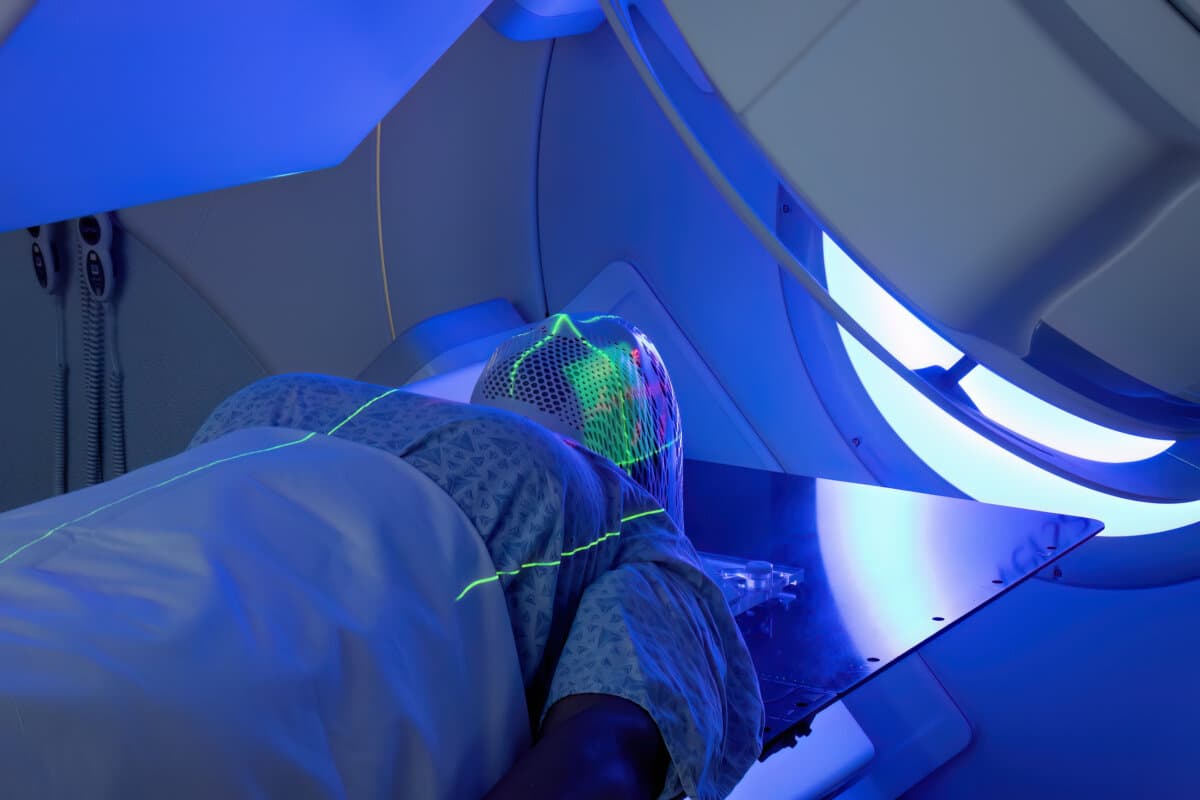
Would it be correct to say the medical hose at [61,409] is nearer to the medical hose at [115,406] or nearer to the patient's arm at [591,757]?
the medical hose at [115,406]

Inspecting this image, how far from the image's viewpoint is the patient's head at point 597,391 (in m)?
1.16

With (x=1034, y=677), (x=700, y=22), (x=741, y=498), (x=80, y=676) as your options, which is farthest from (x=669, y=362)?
(x=80, y=676)

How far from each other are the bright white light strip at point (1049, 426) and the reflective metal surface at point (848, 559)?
165mm

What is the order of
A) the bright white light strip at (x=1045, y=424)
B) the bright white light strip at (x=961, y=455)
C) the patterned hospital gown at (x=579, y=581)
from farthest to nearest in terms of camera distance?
the bright white light strip at (x=961, y=455) → the bright white light strip at (x=1045, y=424) → the patterned hospital gown at (x=579, y=581)

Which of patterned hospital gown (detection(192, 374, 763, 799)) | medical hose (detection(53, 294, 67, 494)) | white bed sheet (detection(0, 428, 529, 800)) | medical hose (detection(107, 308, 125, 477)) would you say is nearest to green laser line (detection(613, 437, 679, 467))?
patterned hospital gown (detection(192, 374, 763, 799))

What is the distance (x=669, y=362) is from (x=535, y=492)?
35.6 inches

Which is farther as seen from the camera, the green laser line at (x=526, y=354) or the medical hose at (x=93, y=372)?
the medical hose at (x=93, y=372)

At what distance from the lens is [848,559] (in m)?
1.24

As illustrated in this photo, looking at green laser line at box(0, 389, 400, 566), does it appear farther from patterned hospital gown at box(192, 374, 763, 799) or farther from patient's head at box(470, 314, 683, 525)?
patient's head at box(470, 314, 683, 525)

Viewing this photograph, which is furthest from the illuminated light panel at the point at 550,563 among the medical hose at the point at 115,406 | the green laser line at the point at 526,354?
the medical hose at the point at 115,406

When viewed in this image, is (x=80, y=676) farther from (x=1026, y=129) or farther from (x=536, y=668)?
(x=1026, y=129)

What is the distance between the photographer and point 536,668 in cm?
85

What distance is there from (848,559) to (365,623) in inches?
26.9

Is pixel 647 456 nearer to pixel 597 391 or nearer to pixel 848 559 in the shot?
pixel 597 391
